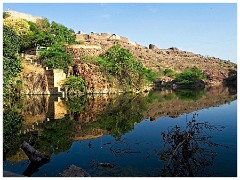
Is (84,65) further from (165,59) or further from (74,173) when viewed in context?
(165,59)

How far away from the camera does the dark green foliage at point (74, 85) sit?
99.6 ft

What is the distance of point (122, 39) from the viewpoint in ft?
214

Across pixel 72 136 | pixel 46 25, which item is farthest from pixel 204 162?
pixel 46 25

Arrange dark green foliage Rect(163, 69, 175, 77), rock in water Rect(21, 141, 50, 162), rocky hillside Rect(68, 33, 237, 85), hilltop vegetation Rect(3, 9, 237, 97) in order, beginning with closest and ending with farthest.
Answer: rock in water Rect(21, 141, 50, 162) < hilltop vegetation Rect(3, 9, 237, 97) < dark green foliage Rect(163, 69, 175, 77) < rocky hillside Rect(68, 33, 237, 85)

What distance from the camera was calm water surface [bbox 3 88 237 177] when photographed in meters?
7.51

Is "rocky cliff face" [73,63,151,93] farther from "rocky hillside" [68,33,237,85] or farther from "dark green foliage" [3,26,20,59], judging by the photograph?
"dark green foliage" [3,26,20,59]

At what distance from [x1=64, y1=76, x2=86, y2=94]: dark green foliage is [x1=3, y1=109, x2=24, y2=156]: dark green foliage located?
13444 millimetres

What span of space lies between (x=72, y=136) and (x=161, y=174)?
509 cm

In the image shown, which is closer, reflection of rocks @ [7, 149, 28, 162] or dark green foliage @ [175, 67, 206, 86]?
reflection of rocks @ [7, 149, 28, 162]

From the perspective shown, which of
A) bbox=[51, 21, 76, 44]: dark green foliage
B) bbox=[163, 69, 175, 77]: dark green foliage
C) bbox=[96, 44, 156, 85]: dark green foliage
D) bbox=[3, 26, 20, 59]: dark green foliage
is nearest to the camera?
bbox=[3, 26, 20, 59]: dark green foliage

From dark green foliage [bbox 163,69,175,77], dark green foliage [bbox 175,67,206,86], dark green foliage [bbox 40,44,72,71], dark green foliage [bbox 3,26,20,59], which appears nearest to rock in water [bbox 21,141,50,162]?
dark green foliage [bbox 3,26,20,59]

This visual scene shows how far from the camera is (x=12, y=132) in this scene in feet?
38.7

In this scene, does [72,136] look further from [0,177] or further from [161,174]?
[0,177]

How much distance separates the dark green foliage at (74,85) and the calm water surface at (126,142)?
1266 cm
